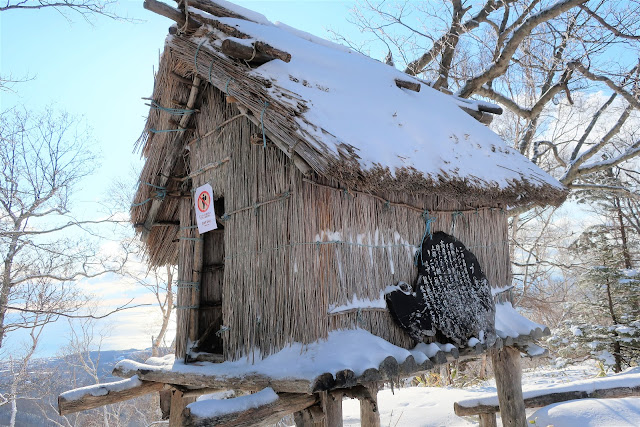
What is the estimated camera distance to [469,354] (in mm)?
3811

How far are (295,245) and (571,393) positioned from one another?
3629 mm

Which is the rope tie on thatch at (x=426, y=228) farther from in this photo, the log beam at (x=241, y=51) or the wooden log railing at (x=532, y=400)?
the wooden log railing at (x=532, y=400)

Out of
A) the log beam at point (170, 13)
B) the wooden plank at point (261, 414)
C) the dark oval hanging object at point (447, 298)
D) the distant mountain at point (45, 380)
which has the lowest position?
the distant mountain at point (45, 380)

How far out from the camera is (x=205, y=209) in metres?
4.21

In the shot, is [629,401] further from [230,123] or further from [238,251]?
Answer: [230,123]

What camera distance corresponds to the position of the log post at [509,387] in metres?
4.64

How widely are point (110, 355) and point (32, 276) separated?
25492mm

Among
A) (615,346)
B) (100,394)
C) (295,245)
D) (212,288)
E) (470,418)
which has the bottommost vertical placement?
(470,418)

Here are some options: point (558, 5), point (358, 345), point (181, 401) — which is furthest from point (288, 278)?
point (558, 5)

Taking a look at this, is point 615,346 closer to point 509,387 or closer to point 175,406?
point 509,387

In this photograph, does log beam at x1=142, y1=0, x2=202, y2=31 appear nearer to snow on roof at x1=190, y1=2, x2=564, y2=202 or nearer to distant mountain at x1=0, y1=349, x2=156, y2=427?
snow on roof at x1=190, y1=2, x2=564, y2=202

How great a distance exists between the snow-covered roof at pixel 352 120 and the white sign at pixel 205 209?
1.02m

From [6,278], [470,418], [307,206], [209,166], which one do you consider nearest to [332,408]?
[307,206]

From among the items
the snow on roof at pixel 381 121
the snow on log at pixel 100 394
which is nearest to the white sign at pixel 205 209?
the snow on roof at pixel 381 121
